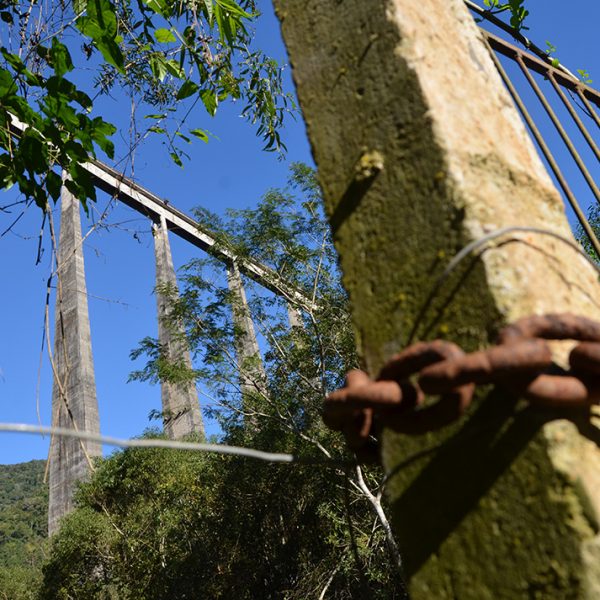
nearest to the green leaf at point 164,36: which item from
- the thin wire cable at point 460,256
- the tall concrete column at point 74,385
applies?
the thin wire cable at point 460,256

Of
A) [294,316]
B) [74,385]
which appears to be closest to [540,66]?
[294,316]

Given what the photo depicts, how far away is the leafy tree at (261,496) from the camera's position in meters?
7.77

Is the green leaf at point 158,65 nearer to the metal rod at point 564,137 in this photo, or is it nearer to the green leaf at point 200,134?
the green leaf at point 200,134

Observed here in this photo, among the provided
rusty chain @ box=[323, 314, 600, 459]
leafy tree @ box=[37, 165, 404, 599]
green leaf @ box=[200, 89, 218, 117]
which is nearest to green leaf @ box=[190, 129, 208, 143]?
green leaf @ box=[200, 89, 218, 117]

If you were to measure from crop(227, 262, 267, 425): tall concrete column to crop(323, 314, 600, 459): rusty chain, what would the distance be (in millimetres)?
7759

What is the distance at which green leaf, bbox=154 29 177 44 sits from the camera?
2412 millimetres

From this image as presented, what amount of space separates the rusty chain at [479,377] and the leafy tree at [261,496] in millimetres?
6807

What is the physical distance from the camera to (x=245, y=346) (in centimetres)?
890

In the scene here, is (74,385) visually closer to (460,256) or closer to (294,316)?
(294,316)

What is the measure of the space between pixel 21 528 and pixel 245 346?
28.1 metres

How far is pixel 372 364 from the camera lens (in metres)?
0.60

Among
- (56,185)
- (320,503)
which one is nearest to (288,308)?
(320,503)

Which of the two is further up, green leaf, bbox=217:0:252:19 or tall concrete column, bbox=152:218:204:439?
tall concrete column, bbox=152:218:204:439

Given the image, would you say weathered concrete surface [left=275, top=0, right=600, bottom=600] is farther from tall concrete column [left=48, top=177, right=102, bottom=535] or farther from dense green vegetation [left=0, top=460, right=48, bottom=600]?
dense green vegetation [left=0, top=460, right=48, bottom=600]
